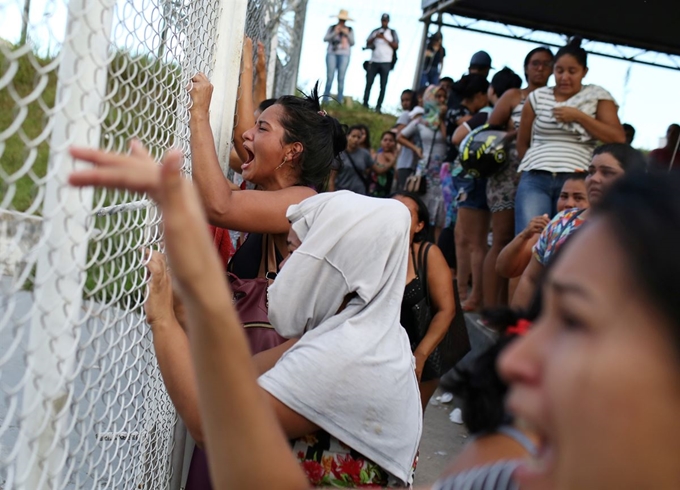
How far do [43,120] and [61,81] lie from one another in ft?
0.28

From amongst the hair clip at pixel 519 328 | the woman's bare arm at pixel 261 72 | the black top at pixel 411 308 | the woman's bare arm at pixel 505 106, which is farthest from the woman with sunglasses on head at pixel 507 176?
the hair clip at pixel 519 328

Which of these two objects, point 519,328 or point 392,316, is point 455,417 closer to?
point 392,316

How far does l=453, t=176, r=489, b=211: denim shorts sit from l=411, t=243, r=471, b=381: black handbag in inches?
89.1

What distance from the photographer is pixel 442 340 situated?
3.75 meters

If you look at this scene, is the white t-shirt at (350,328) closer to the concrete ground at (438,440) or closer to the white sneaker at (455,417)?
the concrete ground at (438,440)

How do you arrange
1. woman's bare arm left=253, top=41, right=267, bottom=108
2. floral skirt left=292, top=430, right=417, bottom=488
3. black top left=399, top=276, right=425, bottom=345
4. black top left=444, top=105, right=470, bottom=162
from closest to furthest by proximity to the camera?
floral skirt left=292, top=430, right=417, bottom=488, black top left=399, top=276, right=425, bottom=345, woman's bare arm left=253, top=41, right=267, bottom=108, black top left=444, top=105, right=470, bottom=162

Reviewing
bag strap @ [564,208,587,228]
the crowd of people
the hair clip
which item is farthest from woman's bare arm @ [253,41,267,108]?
the hair clip

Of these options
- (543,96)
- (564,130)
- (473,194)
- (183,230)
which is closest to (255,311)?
(183,230)

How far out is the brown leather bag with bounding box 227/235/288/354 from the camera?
7.86 feet

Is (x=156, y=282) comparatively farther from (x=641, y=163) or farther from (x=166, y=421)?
(x=641, y=163)

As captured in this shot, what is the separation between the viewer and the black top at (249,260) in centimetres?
280

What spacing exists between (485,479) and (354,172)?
7.97 metres

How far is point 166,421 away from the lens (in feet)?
8.74

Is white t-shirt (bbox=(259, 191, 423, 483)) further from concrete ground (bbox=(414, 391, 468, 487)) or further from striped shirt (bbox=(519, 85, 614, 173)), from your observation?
striped shirt (bbox=(519, 85, 614, 173))
